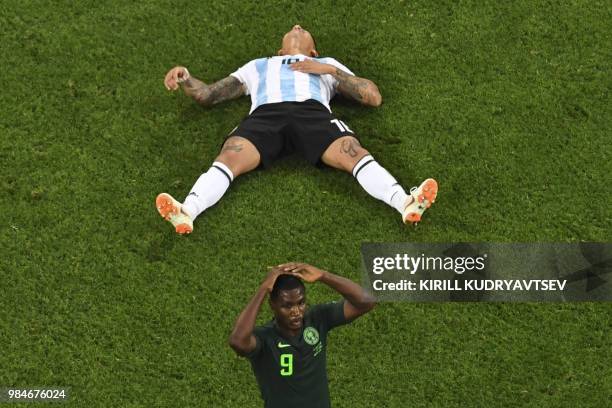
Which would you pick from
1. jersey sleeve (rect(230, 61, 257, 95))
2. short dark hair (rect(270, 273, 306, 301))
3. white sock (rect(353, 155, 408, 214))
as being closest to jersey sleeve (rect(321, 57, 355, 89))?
jersey sleeve (rect(230, 61, 257, 95))

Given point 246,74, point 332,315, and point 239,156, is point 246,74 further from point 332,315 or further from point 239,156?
point 332,315

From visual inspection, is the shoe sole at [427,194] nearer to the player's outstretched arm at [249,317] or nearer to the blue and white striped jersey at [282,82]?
the blue and white striped jersey at [282,82]

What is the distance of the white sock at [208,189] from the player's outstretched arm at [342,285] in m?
2.54

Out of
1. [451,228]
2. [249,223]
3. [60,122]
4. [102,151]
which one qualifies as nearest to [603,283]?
[451,228]

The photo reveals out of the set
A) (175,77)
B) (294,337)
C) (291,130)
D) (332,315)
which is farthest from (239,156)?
(294,337)

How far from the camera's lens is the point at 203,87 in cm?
852

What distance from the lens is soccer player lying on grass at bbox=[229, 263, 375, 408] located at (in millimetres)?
5172

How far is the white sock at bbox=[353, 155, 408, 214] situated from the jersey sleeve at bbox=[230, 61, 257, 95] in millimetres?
1461

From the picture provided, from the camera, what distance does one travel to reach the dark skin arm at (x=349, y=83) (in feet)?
27.6

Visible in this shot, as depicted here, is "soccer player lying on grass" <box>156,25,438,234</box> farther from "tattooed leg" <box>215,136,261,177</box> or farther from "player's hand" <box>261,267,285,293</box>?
"player's hand" <box>261,267,285,293</box>

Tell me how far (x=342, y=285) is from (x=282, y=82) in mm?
3545

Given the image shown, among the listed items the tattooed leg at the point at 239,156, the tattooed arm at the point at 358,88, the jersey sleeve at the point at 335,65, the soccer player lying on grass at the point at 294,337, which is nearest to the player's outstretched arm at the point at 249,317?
the soccer player lying on grass at the point at 294,337

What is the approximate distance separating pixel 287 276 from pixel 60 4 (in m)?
5.43

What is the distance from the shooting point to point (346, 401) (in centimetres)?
682
